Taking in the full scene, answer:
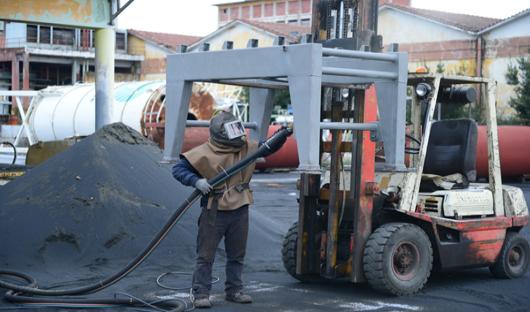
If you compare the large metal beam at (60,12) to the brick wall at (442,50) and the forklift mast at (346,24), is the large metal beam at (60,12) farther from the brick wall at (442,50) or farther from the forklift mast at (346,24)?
the brick wall at (442,50)

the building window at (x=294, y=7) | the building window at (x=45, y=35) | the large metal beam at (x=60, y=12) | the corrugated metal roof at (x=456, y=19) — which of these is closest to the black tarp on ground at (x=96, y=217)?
the large metal beam at (x=60, y=12)

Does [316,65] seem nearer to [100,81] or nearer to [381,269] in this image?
[381,269]

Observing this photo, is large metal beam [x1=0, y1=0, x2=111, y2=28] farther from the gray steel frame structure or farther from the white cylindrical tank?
the white cylindrical tank

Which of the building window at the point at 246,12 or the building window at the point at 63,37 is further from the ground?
the building window at the point at 246,12

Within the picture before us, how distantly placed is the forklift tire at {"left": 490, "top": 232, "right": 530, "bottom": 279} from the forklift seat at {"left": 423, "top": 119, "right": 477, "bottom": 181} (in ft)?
2.81

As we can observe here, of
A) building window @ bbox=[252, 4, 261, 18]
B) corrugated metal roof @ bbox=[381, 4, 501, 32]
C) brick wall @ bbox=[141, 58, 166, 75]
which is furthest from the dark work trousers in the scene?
building window @ bbox=[252, 4, 261, 18]

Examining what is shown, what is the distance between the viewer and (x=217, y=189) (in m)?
7.88

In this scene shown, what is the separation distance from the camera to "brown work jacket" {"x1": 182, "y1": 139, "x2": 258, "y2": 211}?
25.9 feet

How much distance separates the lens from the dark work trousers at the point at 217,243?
7918 millimetres

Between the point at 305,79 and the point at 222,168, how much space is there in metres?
1.58

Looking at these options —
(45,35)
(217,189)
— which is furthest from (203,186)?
(45,35)

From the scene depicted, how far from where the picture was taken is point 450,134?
9.88 metres

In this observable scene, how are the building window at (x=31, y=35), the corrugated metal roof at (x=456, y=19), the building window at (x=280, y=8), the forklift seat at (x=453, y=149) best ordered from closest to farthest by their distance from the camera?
the forklift seat at (x=453, y=149) → the corrugated metal roof at (x=456, y=19) → the building window at (x=31, y=35) → the building window at (x=280, y=8)

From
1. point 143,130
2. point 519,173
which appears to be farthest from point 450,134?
point 143,130
